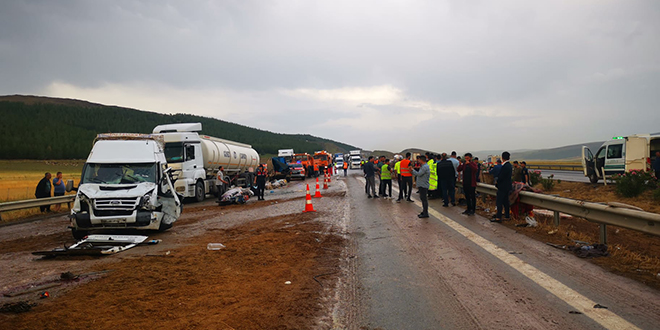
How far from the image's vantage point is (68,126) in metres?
130

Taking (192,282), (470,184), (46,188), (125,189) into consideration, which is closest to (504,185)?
(470,184)

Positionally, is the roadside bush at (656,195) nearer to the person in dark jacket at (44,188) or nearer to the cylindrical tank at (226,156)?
the cylindrical tank at (226,156)

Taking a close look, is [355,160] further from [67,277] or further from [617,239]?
[67,277]

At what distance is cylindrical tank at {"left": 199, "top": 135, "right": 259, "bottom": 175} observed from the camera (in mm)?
22859

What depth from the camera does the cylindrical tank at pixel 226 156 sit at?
22859 mm

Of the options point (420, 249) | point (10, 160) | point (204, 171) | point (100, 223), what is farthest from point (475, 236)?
point (10, 160)

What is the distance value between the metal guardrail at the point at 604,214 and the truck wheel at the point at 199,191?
51.2 ft

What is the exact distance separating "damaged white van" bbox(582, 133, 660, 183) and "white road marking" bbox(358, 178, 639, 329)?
54.5ft

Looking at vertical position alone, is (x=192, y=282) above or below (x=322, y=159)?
below

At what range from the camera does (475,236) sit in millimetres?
8742

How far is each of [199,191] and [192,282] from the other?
16268 millimetres

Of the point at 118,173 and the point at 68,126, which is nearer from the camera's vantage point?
the point at 118,173

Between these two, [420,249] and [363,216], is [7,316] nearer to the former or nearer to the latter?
[420,249]

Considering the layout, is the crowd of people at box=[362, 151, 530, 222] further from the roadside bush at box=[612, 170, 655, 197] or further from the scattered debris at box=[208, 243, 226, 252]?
the scattered debris at box=[208, 243, 226, 252]
